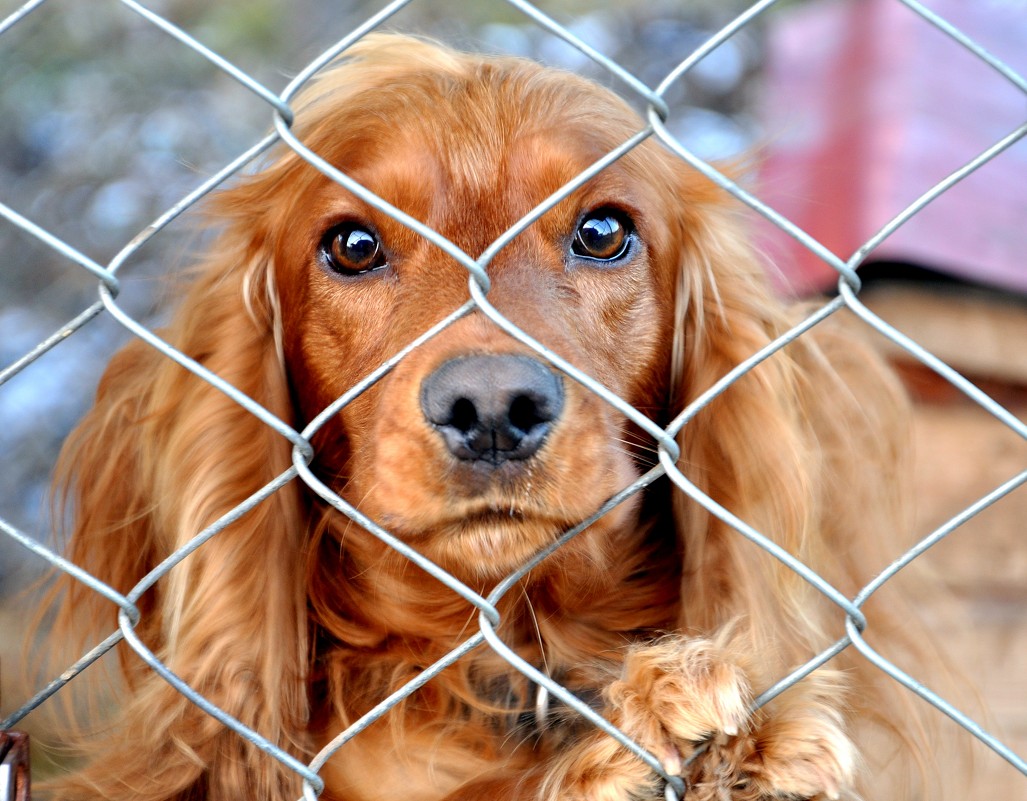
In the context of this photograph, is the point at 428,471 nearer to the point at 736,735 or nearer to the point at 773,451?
the point at 736,735

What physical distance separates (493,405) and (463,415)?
61 mm

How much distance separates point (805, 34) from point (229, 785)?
13.2 ft

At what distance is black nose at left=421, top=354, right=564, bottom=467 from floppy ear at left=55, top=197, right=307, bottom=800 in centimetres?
60

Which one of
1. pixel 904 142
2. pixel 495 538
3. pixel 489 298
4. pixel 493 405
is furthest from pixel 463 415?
pixel 904 142

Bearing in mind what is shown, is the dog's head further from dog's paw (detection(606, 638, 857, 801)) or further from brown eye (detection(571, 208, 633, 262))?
dog's paw (detection(606, 638, 857, 801))

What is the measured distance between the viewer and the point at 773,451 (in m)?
2.10

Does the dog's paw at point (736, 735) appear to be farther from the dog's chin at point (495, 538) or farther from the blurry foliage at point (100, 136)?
the blurry foliage at point (100, 136)

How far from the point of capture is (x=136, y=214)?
4352mm

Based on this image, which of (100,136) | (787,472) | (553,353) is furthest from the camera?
(100,136)

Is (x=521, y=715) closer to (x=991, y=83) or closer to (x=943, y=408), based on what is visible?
(x=943, y=408)

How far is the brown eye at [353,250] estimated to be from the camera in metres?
2.12

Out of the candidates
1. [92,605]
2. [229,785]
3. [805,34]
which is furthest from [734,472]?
[805,34]

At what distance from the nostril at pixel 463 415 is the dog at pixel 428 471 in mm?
91

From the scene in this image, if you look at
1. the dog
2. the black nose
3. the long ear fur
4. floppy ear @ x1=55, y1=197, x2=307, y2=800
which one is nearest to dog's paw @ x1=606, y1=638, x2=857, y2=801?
the dog
